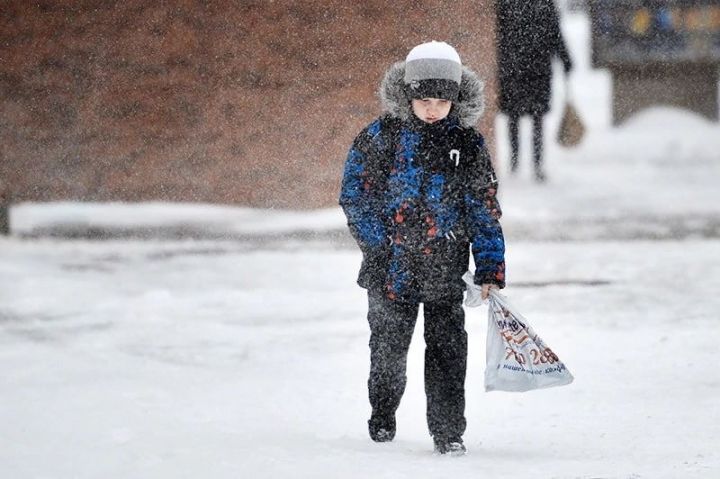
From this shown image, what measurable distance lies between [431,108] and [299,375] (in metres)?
2.18

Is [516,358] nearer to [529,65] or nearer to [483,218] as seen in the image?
[483,218]

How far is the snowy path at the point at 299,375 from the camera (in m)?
4.19

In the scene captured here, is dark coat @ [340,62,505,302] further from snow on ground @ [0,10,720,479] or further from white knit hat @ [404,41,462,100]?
snow on ground @ [0,10,720,479]

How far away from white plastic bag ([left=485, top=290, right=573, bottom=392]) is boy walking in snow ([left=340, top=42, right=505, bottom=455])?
0.34ft

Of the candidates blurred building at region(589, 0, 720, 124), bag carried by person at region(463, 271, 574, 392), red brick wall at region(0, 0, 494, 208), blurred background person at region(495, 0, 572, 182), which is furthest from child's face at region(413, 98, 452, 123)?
blurred building at region(589, 0, 720, 124)

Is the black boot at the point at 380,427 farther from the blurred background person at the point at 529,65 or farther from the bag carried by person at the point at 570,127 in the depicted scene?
the bag carried by person at the point at 570,127

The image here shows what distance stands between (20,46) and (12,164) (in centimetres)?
133

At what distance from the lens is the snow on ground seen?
424 centimetres

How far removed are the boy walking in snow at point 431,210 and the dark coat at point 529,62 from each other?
13.6 m

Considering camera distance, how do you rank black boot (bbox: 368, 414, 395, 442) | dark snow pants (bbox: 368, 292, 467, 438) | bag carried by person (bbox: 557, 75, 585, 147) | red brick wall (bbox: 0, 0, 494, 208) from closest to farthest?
dark snow pants (bbox: 368, 292, 467, 438)
black boot (bbox: 368, 414, 395, 442)
red brick wall (bbox: 0, 0, 494, 208)
bag carried by person (bbox: 557, 75, 585, 147)

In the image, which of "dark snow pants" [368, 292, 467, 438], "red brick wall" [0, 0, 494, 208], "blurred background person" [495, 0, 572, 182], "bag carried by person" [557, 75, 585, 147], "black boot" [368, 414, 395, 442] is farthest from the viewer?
"bag carried by person" [557, 75, 585, 147]

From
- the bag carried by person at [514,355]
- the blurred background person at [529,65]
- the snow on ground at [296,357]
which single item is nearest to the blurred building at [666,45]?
the blurred background person at [529,65]

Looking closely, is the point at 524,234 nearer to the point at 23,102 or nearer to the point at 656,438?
the point at 23,102

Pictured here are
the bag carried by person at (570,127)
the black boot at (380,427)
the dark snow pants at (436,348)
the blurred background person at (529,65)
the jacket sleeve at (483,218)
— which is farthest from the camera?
the bag carried by person at (570,127)
